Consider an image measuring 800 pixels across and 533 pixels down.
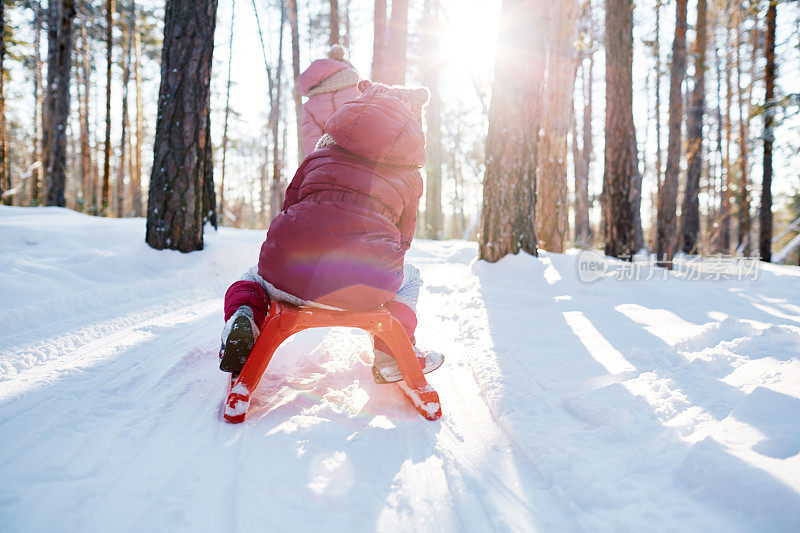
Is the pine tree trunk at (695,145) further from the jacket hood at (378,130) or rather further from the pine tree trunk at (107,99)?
the pine tree trunk at (107,99)

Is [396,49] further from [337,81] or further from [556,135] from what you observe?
[337,81]

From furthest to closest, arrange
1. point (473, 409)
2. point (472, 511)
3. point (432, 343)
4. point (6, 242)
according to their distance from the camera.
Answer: point (6, 242) < point (432, 343) < point (473, 409) < point (472, 511)

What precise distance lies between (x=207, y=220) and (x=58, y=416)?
474 cm

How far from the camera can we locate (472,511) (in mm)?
1215

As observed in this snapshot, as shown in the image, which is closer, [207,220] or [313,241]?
[313,241]

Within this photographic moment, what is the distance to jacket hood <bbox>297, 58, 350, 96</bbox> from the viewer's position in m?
3.87

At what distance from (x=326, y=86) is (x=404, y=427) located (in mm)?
3270

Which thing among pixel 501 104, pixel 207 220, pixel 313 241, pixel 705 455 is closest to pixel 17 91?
pixel 207 220

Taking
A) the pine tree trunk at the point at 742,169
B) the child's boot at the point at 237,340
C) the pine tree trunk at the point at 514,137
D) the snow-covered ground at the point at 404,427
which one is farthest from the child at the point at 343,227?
the pine tree trunk at the point at 742,169

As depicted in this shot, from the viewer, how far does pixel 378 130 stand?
5.61 feet

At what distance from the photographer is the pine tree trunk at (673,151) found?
741cm

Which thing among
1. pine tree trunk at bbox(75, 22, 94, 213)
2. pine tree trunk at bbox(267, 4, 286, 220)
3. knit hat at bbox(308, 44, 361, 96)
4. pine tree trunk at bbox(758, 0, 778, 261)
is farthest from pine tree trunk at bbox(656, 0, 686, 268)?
pine tree trunk at bbox(75, 22, 94, 213)

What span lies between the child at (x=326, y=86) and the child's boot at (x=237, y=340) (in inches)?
104

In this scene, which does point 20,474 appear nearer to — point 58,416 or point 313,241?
point 58,416
